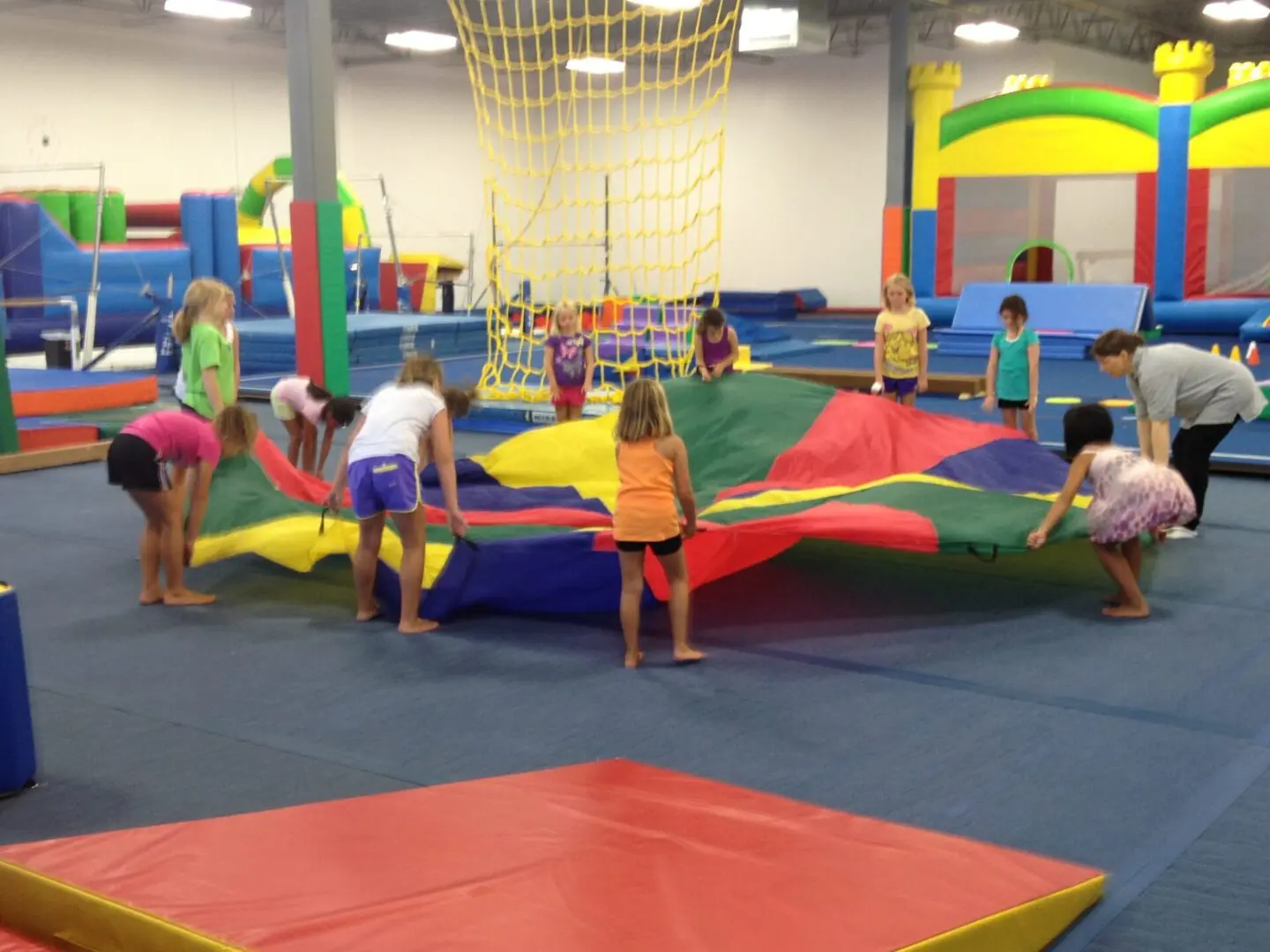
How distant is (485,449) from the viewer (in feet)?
30.7

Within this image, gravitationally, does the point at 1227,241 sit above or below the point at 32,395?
above

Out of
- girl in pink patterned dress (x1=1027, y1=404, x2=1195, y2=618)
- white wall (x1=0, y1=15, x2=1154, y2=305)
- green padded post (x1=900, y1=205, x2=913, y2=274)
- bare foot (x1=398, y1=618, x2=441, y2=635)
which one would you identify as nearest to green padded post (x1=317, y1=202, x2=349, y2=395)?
bare foot (x1=398, y1=618, x2=441, y2=635)

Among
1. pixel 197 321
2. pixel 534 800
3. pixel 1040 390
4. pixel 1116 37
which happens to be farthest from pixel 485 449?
pixel 1116 37

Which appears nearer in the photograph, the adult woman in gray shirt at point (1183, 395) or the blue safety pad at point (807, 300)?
the adult woman in gray shirt at point (1183, 395)

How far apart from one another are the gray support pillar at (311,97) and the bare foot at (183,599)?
18.6 ft

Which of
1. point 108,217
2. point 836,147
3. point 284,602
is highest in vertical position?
point 836,147

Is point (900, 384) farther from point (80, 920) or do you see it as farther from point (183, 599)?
point (80, 920)

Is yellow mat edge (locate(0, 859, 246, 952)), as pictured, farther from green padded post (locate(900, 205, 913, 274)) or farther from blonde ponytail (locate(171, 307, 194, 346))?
green padded post (locate(900, 205, 913, 274))

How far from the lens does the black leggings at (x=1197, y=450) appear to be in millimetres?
6078

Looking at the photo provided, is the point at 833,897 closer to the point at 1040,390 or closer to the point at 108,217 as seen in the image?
the point at 1040,390

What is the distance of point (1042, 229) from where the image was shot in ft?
62.8

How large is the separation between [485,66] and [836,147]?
6.00 metres

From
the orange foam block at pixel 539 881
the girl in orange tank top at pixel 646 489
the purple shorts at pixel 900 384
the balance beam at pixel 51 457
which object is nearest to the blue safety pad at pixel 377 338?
the balance beam at pixel 51 457

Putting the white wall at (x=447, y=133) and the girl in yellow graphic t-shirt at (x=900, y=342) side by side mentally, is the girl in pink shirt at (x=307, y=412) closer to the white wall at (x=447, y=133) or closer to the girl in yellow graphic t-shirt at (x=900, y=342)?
the girl in yellow graphic t-shirt at (x=900, y=342)
